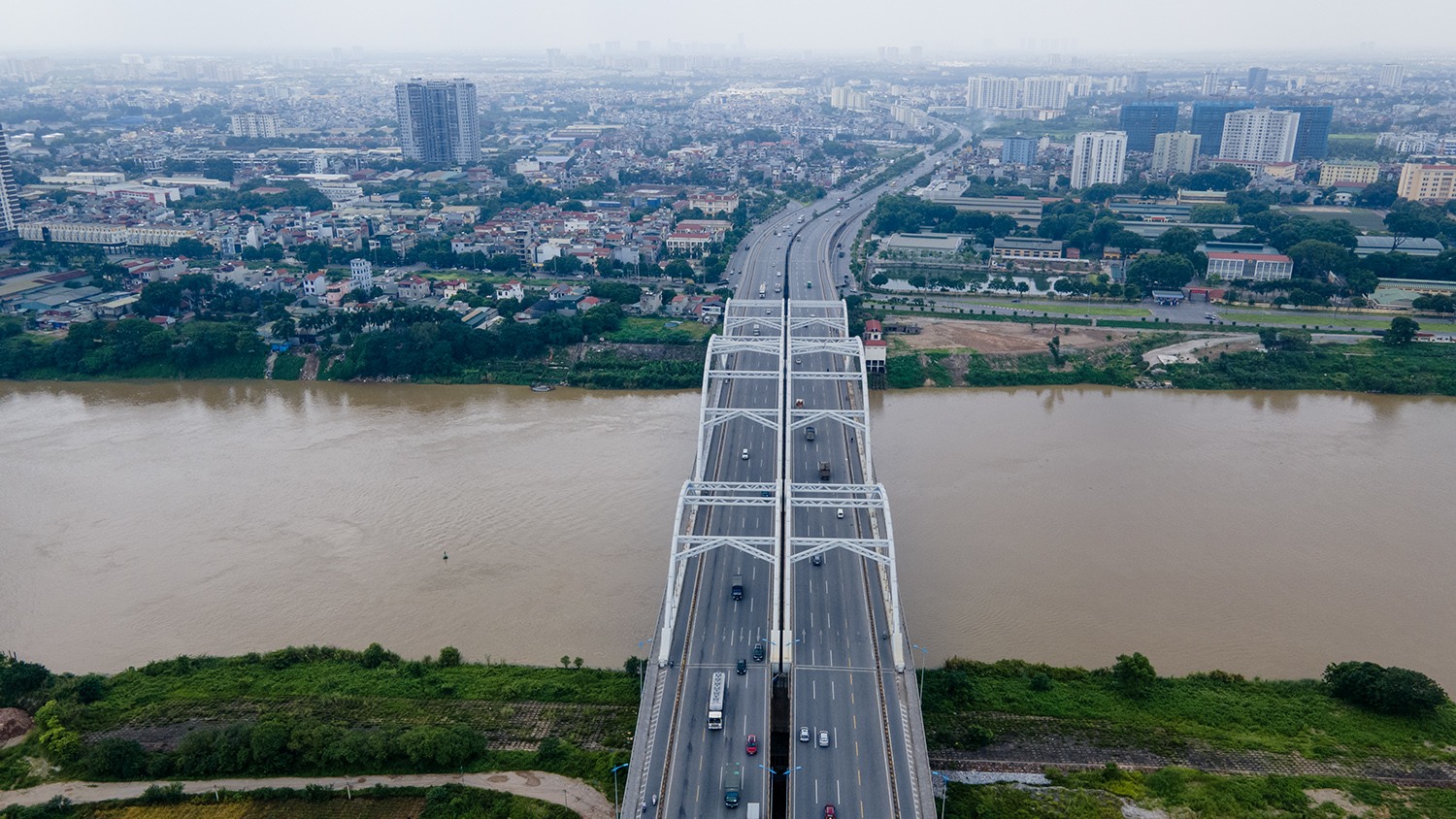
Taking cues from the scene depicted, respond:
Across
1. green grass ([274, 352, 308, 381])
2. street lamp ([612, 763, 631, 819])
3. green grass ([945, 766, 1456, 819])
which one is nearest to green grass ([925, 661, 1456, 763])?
green grass ([945, 766, 1456, 819])

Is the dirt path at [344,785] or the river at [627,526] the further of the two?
the river at [627,526]

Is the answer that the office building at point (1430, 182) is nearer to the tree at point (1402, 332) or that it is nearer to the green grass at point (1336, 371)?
the tree at point (1402, 332)

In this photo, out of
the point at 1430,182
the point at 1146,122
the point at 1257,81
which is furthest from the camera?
the point at 1257,81

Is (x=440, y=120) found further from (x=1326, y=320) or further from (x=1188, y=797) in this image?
(x=1188, y=797)

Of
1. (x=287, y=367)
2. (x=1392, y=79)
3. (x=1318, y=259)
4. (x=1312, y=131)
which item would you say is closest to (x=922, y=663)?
(x=287, y=367)


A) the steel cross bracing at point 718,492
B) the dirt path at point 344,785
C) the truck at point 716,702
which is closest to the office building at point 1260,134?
the steel cross bracing at point 718,492

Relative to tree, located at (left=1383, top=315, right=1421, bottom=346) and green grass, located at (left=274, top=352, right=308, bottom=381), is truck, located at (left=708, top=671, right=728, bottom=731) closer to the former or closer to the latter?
green grass, located at (left=274, top=352, right=308, bottom=381)

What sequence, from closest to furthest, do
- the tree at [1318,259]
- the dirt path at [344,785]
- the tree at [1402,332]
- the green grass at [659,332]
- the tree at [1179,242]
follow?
the dirt path at [344,785], the tree at [1402,332], the green grass at [659,332], the tree at [1318,259], the tree at [1179,242]
